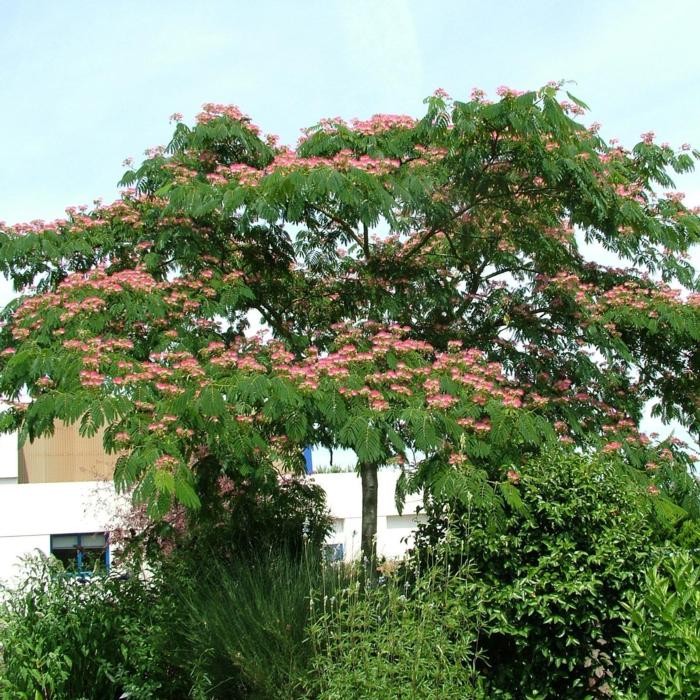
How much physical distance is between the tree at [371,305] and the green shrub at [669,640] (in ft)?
6.24

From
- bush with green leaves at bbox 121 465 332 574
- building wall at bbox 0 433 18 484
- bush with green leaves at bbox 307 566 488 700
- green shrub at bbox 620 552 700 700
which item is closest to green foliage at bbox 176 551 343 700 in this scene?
bush with green leaves at bbox 307 566 488 700

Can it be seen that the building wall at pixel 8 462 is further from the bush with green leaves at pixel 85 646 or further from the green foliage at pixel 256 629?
the green foliage at pixel 256 629

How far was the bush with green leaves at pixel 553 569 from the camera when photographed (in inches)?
268

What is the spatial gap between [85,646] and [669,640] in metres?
4.89

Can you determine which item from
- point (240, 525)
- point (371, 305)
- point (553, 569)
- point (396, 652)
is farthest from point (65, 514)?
point (396, 652)

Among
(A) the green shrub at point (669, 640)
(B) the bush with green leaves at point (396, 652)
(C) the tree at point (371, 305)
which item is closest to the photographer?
(A) the green shrub at point (669, 640)

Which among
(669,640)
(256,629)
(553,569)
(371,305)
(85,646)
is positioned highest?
(371,305)

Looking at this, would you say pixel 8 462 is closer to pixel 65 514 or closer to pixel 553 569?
pixel 65 514

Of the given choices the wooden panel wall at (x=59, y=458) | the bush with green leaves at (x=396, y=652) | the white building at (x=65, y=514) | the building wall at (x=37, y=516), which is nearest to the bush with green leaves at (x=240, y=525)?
the bush with green leaves at (x=396, y=652)

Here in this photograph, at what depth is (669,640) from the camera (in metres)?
5.26

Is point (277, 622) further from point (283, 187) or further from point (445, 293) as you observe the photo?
point (445, 293)

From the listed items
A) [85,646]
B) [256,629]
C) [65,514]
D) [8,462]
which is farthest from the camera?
[8,462]

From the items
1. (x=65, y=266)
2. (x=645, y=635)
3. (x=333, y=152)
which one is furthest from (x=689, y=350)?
(x=65, y=266)

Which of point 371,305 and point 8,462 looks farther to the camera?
point 8,462
